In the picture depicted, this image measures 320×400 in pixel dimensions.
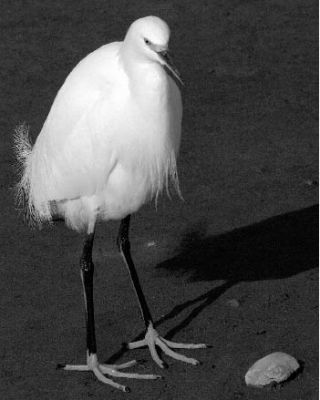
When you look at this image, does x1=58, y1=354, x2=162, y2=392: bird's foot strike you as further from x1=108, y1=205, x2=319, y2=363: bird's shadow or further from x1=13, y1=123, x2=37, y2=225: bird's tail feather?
x1=13, y1=123, x2=37, y2=225: bird's tail feather

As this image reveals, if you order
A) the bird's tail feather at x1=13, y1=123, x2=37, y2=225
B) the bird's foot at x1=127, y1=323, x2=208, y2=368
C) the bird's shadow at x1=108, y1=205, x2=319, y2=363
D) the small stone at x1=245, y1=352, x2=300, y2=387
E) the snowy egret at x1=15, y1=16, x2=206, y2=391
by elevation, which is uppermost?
the snowy egret at x1=15, y1=16, x2=206, y2=391

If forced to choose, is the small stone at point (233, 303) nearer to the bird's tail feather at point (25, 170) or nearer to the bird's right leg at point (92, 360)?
the bird's right leg at point (92, 360)

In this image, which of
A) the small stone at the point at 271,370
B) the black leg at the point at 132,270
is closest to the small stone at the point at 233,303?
the black leg at the point at 132,270

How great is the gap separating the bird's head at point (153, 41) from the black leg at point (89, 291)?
116 centimetres

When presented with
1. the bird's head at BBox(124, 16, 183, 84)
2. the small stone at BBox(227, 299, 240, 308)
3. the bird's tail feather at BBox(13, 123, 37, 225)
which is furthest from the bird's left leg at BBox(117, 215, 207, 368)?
the bird's head at BBox(124, 16, 183, 84)

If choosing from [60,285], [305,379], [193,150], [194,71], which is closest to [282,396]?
[305,379]

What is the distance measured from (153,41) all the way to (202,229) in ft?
7.44

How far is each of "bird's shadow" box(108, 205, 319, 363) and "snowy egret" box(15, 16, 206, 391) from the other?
2.02ft

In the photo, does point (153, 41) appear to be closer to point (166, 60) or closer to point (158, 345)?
point (166, 60)

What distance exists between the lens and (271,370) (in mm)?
5465

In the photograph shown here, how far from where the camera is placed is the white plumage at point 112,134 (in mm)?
5141

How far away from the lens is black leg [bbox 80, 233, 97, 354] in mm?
5719

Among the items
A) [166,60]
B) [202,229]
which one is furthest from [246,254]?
[166,60]

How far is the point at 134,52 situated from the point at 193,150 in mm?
2876
